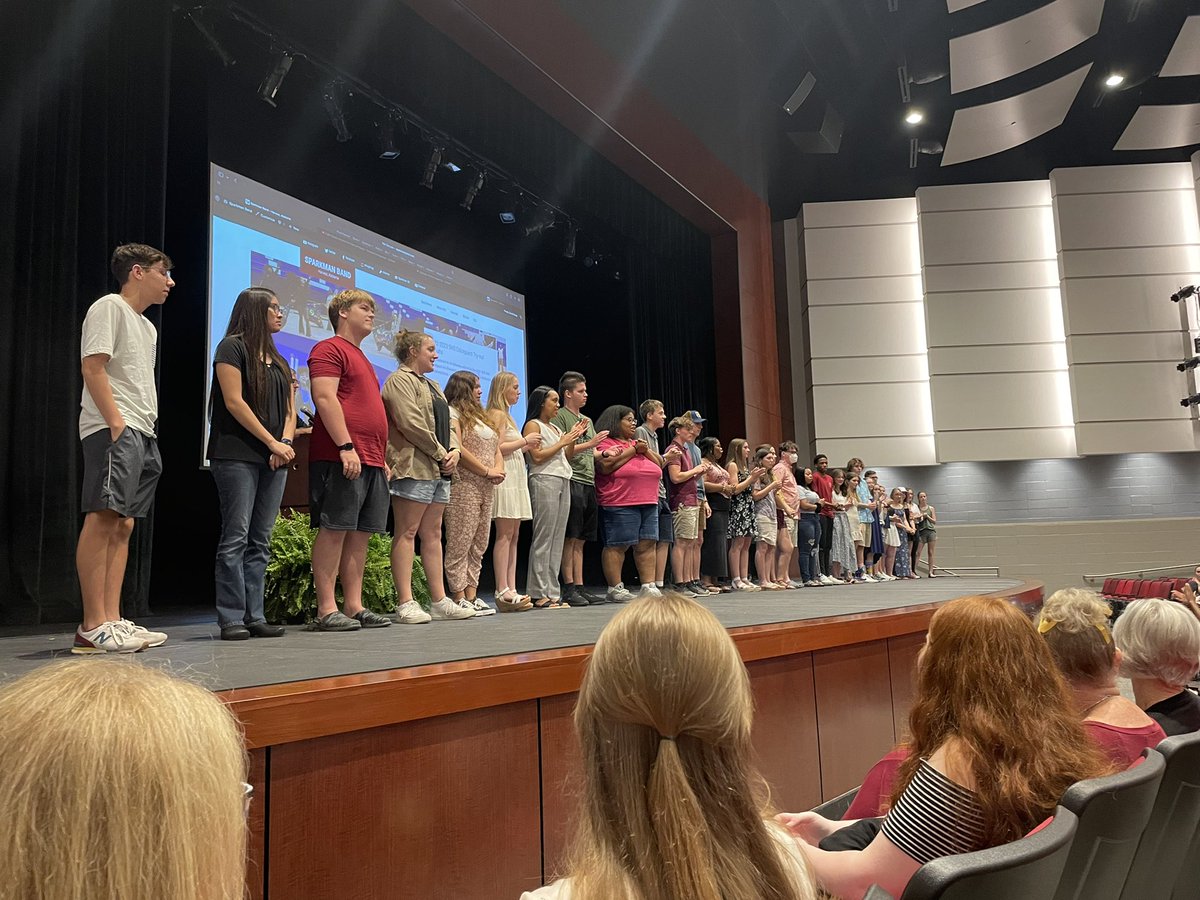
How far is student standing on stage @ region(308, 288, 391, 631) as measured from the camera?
3189mm

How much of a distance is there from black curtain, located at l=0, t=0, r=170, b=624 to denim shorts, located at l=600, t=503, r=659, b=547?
2419mm

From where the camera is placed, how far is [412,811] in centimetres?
169

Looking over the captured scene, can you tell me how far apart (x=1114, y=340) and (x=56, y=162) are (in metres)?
12.5

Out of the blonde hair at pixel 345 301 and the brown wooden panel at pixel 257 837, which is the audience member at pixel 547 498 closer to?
the blonde hair at pixel 345 301

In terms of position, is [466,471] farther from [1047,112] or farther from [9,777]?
[1047,112]

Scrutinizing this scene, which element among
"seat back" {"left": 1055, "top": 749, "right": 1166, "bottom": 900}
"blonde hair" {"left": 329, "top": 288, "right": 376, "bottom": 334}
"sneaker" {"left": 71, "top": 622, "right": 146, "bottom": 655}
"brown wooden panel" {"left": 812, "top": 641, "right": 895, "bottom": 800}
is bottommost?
"brown wooden panel" {"left": 812, "top": 641, "right": 895, "bottom": 800}

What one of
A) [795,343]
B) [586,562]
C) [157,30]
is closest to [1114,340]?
[795,343]

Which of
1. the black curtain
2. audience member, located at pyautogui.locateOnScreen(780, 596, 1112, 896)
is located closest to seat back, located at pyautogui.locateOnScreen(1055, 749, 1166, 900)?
audience member, located at pyautogui.locateOnScreen(780, 596, 1112, 896)

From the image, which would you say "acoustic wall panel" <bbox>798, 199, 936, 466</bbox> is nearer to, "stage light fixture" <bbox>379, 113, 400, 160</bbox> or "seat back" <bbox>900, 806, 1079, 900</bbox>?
"stage light fixture" <bbox>379, 113, 400, 160</bbox>

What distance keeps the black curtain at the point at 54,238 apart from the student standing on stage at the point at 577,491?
221 cm

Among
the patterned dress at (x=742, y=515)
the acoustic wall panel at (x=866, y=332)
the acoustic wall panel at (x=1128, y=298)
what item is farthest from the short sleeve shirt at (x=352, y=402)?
the acoustic wall panel at (x=1128, y=298)

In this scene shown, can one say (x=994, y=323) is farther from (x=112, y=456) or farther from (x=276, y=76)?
(x=112, y=456)

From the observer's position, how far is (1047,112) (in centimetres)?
1162

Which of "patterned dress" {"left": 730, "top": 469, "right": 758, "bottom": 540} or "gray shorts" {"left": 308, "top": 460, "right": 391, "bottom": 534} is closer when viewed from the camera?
"gray shorts" {"left": 308, "top": 460, "right": 391, "bottom": 534}
